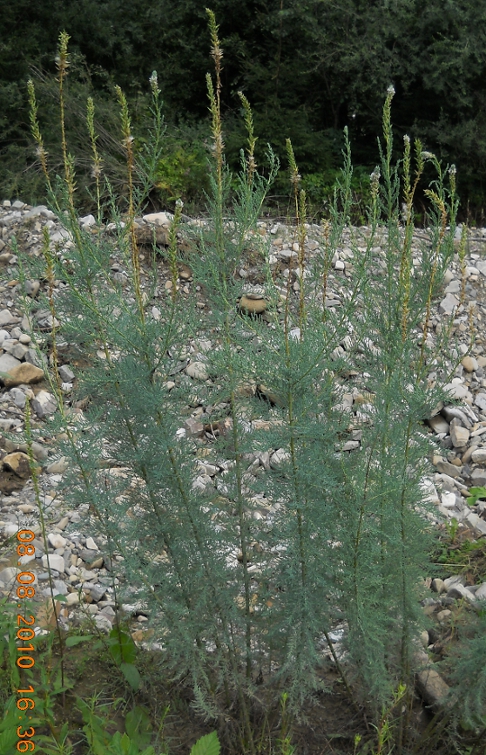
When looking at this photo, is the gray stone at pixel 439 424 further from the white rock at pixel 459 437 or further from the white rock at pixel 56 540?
the white rock at pixel 56 540

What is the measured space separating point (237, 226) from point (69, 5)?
29.9 ft

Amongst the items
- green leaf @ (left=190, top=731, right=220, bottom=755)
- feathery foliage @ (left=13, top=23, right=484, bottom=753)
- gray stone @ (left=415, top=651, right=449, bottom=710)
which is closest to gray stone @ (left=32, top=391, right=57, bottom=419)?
feathery foliage @ (left=13, top=23, right=484, bottom=753)

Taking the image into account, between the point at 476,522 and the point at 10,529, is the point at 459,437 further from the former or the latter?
the point at 10,529

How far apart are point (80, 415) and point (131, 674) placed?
1424 mm

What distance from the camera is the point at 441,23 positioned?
28.8 feet

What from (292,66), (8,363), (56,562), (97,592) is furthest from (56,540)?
(292,66)

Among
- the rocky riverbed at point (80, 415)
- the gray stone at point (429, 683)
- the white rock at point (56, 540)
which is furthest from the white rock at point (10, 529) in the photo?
the gray stone at point (429, 683)

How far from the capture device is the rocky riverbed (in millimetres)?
2605

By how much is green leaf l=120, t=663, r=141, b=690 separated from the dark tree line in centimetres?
640

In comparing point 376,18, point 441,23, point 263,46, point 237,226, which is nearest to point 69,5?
point 263,46

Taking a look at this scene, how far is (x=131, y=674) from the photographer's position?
2.21 metres

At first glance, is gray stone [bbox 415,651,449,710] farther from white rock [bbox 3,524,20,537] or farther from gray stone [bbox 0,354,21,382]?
gray stone [bbox 0,354,21,382]

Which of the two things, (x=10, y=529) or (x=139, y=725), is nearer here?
(x=139, y=725)

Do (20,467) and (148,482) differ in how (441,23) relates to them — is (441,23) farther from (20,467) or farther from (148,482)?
(148,482)
